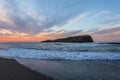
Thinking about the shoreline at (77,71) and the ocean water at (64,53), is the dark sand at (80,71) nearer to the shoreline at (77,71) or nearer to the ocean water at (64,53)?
the shoreline at (77,71)

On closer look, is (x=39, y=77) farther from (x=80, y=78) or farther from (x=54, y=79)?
(x=80, y=78)

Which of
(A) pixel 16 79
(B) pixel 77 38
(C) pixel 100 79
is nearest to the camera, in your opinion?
(A) pixel 16 79

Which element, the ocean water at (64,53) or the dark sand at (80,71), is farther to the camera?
the ocean water at (64,53)

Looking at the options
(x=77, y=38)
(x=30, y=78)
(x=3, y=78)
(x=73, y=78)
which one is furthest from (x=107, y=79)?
(x=77, y=38)

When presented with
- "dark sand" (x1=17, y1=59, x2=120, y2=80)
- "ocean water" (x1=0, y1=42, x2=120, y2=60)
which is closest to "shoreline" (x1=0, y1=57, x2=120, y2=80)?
"dark sand" (x1=17, y1=59, x2=120, y2=80)

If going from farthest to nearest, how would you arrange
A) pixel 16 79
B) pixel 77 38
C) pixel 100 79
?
pixel 77 38, pixel 100 79, pixel 16 79

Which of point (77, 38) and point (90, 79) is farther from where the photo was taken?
point (77, 38)

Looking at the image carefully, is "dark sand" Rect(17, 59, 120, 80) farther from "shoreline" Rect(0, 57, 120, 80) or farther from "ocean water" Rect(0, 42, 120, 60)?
"ocean water" Rect(0, 42, 120, 60)

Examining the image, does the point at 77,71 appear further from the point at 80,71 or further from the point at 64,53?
the point at 64,53

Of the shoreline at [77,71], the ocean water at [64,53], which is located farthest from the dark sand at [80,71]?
the ocean water at [64,53]

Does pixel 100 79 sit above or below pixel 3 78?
below

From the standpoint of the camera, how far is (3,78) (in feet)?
16.5

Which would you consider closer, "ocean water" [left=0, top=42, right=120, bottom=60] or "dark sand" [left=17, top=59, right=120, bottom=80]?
"dark sand" [left=17, top=59, right=120, bottom=80]

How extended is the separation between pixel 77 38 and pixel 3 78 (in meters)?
73.4
